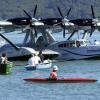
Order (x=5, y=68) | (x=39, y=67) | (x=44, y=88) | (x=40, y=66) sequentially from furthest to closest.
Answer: (x=40, y=66) < (x=39, y=67) < (x=5, y=68) < (x=44, y=88)

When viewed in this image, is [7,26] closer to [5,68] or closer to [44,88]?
[5,68]

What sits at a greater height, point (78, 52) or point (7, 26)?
point (7, 26)

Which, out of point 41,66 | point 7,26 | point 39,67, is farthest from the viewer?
point 7,26

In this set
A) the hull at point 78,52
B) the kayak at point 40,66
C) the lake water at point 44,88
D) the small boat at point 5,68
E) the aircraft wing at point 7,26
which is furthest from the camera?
the hull at point 78,52

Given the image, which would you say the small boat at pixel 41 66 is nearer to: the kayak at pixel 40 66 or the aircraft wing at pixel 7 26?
the kayak at pixel 40 66

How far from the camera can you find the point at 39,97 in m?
37.4

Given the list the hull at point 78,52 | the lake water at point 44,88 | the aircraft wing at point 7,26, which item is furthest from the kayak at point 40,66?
the aircraft wing at point 7,26

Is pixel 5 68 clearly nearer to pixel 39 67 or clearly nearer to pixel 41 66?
pixel 39 67

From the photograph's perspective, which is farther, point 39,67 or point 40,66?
point 40,66

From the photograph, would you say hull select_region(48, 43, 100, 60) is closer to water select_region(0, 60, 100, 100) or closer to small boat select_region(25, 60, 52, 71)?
small boat select_region(25, 60, 52, 71)

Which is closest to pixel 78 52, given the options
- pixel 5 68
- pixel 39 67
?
pixel 39 67

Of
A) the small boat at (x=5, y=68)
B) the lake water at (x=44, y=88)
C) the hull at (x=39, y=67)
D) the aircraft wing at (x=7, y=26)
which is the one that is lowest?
the lake water at (x=44, y=88)

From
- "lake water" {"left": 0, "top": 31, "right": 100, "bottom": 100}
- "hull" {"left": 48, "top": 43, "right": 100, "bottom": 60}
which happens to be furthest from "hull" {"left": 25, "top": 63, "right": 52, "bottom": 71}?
"hull" {"left": 48, "top": 43, "right": 100, "bottom": 60}

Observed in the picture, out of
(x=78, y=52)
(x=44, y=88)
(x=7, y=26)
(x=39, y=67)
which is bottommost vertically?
(x=44, y=88)
